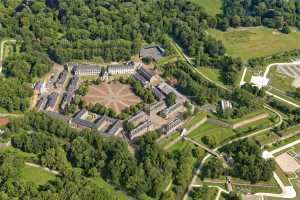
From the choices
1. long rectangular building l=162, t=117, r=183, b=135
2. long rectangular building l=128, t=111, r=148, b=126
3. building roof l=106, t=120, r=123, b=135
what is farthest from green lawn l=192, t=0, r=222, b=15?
building roof l=106, t=120, r=123, b=135

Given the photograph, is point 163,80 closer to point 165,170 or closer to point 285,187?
point 165,170

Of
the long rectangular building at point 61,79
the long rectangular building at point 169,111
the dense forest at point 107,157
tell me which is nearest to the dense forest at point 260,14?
the long rectangular building at point 169,111

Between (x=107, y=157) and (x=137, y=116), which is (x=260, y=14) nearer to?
(x=137, y=116)

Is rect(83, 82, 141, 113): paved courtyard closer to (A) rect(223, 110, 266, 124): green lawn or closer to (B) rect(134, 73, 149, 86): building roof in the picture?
(B) rect(134, 73, 149, 86): building roof

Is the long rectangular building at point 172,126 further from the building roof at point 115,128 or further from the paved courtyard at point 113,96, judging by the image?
the paved courtyard at point 113,96

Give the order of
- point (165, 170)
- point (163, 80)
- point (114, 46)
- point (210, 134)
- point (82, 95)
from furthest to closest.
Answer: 1. point (114, 46)
2. point (163, 80)
3. point (82, 95)
4. point (210, 134)
5. point (165, 170)

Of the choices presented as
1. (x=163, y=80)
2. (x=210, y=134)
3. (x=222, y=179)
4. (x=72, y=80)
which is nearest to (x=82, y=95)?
(x=72, y=80)

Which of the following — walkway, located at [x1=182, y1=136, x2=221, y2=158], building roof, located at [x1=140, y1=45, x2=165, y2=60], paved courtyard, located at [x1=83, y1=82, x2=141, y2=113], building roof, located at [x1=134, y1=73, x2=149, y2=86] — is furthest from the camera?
building roof, located at [x1=140, y1=45, x2=165, y2=60]
